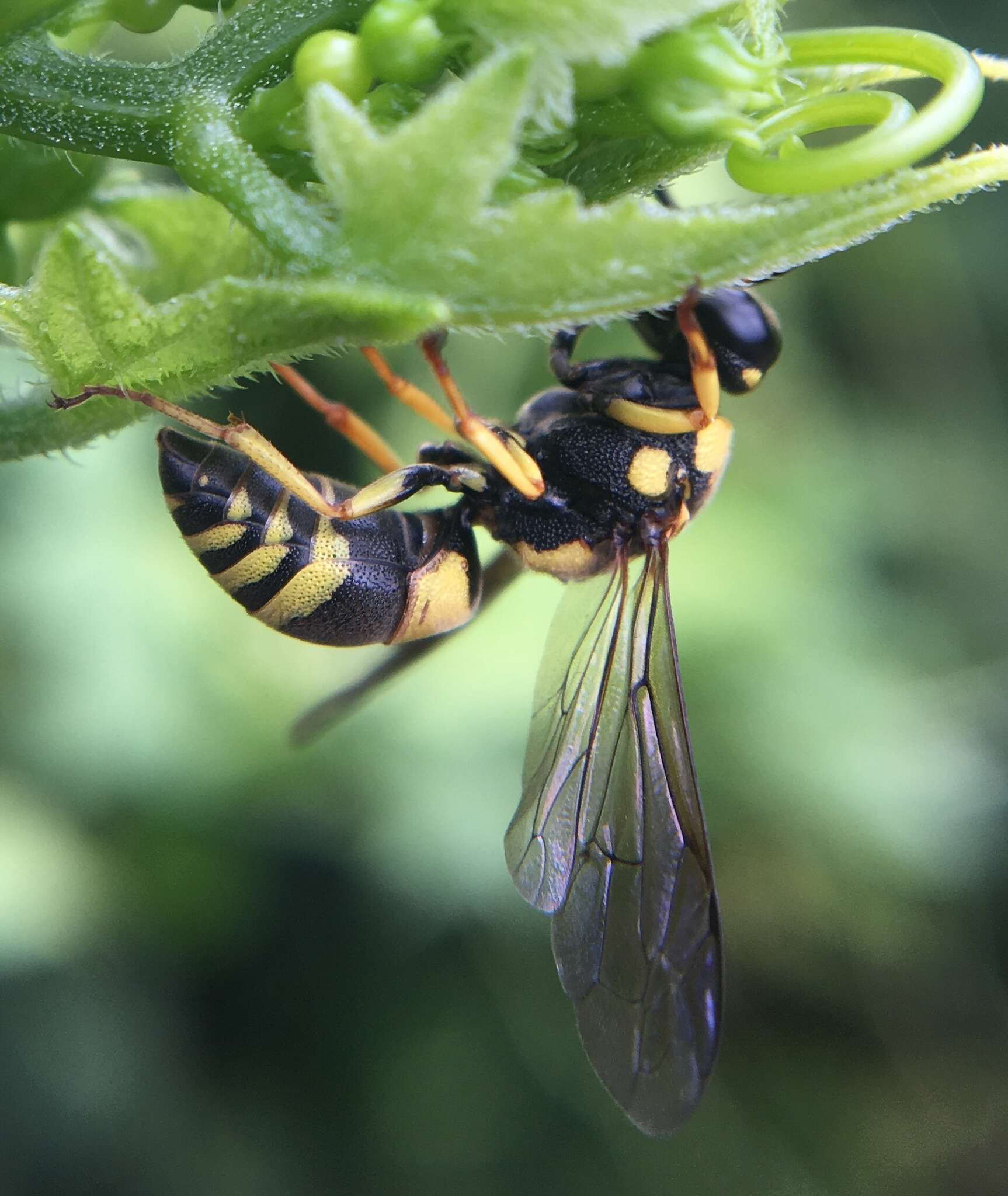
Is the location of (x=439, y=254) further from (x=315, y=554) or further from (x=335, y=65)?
(x=315, y=554)

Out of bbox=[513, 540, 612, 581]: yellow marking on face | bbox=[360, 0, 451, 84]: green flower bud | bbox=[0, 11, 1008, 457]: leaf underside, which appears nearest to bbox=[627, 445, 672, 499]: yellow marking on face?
bbox=[513, 540, 612, 581]: yellow marking on face

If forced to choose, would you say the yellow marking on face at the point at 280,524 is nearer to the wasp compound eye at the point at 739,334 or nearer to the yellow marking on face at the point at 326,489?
the yellow marking on face at the point at 326,489

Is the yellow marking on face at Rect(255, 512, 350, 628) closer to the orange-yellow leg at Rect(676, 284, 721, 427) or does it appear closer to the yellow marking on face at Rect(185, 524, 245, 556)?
the yellow marking on face at Rect(185, 524, 245, 556)

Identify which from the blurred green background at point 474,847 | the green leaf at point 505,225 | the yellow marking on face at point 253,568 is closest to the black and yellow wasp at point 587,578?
the yellow marking on face at point 253,568

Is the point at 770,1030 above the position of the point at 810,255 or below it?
below

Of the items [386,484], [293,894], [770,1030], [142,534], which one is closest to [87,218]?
[386,484]

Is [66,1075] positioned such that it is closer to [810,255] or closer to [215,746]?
[215,746]
